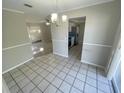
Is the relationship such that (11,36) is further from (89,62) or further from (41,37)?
(41,37)

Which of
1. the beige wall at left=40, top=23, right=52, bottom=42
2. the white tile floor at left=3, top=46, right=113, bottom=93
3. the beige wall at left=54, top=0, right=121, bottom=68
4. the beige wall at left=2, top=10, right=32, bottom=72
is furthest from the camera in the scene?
A: the beige wall at left=40, top=23, right=52, bottom=42

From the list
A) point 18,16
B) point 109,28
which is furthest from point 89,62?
point 18,16

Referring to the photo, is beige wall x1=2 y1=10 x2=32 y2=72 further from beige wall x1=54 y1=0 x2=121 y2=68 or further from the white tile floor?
beige wall x1=54 y1=0 x2=121 y2=68

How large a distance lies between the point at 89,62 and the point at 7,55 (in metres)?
3.39

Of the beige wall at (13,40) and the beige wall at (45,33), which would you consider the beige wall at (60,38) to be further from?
the beige wall at (45,33)

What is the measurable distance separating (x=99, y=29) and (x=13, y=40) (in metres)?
3.42

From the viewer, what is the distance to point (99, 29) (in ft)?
7.48

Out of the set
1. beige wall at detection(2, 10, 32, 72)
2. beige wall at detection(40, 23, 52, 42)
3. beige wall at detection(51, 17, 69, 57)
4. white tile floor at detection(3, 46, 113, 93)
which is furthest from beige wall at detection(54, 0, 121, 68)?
beige wall at detection(40, 23, 52, 42)

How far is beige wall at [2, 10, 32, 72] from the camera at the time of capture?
228 cm

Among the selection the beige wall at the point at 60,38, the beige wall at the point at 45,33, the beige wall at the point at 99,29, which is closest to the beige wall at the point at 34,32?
the beige wall at the point at 45,33

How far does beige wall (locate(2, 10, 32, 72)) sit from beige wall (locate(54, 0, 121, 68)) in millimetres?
2347

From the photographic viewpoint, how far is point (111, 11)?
1990 millimetres

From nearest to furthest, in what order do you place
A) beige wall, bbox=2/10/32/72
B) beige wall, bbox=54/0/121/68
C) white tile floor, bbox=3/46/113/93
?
white tile floor, bbox=3/46/113/93 → beige wall, bbox=54/0/121/68 → beige wall, bbox=2/10/32/72

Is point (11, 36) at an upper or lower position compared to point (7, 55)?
upper
